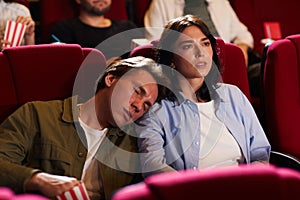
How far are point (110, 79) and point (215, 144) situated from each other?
35 cm

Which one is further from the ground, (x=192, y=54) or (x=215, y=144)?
(x=192, y=54)

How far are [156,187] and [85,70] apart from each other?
879 mm

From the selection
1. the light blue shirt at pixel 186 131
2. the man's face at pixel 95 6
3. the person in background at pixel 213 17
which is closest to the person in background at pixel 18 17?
the man's face at pixel 95 6

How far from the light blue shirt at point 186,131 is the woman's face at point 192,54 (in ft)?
0.26

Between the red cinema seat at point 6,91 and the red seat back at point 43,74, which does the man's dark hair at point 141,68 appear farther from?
the red cinema seat at point 6,91

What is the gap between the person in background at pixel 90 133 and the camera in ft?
4.76

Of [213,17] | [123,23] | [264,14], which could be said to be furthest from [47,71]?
[264,14]

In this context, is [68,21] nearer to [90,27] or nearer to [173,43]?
[90,27]

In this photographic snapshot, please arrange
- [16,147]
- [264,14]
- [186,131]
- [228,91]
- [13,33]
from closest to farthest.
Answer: [16,147]
[186,131]
[228,91]
[13,33]
[264,14]

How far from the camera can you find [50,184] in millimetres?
1286

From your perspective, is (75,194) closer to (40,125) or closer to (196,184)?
(40,125)

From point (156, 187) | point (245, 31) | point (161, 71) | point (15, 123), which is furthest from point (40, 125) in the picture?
point (245, 31)

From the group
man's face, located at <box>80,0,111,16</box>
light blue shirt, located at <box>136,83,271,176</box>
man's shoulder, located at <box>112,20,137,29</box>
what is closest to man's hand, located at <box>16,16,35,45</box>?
man's face, located at <box>80,0,111,16</box>

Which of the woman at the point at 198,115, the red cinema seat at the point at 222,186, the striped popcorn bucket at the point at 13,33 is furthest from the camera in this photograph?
the striped popcorn bucket at the point at 13,33
